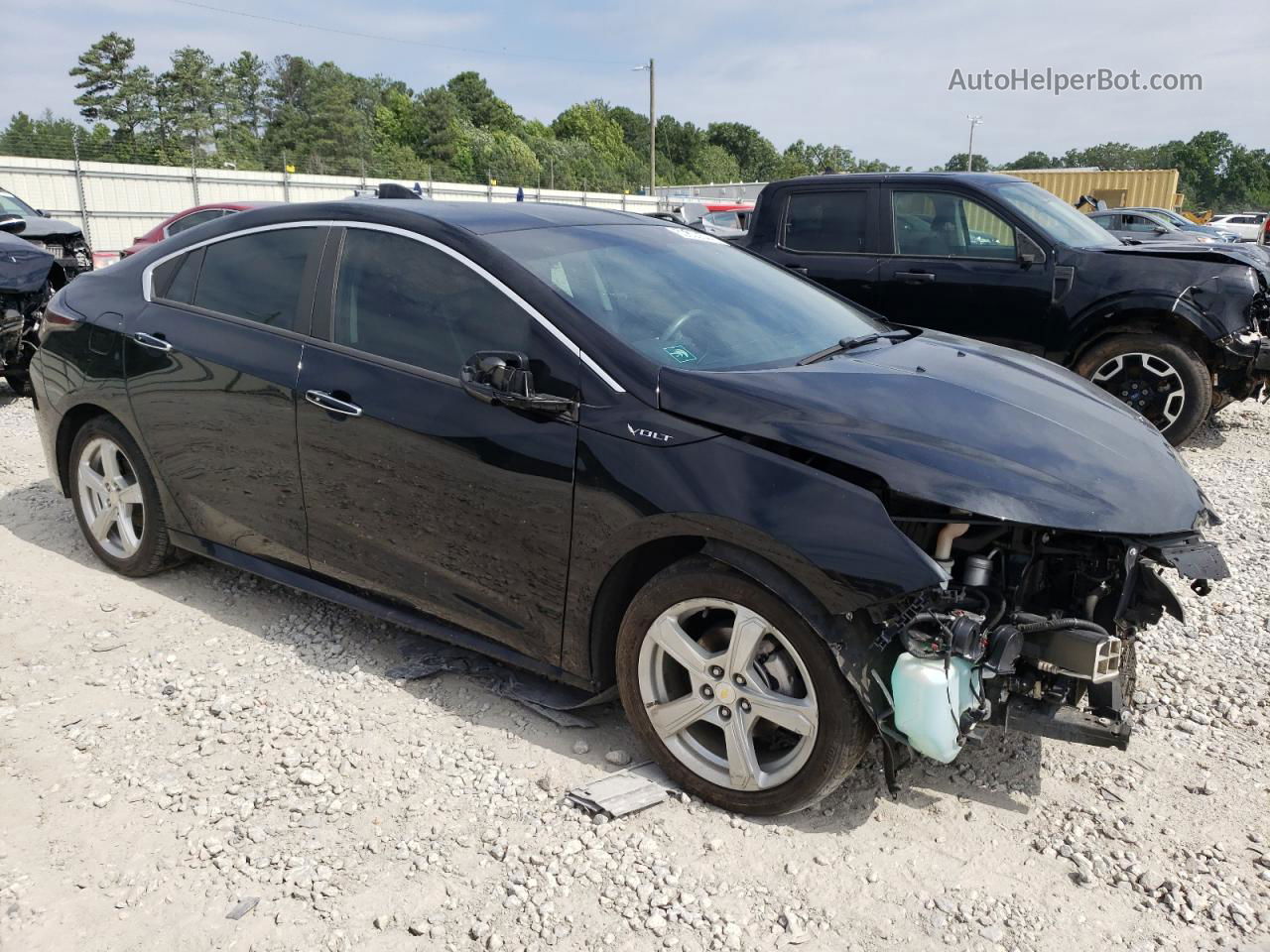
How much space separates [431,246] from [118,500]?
2182 millimetres

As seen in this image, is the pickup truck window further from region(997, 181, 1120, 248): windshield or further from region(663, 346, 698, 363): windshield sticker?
region(663, 346, 698, 363): windshield sticker

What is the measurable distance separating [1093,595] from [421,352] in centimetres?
223

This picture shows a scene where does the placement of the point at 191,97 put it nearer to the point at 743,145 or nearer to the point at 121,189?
the point at 121,189

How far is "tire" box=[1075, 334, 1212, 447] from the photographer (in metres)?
6.72

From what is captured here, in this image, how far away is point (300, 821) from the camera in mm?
2814

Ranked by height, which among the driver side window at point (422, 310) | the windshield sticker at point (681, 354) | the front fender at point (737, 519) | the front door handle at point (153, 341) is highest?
the driver side window at point (422, 310)

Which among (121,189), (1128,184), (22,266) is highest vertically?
(1128,184)

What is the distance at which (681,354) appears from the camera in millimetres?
3057

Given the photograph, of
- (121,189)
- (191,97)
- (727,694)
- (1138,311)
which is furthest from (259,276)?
(191,97)

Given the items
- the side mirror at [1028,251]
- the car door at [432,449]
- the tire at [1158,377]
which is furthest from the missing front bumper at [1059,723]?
the side mirror at [1028,251]

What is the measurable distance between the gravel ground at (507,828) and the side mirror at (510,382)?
44.8 inches

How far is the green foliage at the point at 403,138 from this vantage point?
49.0 m

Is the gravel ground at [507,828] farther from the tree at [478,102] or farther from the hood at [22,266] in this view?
the tree at [478,102]

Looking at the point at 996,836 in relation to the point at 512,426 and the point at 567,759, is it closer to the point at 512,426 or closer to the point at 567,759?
the point at 567,759
